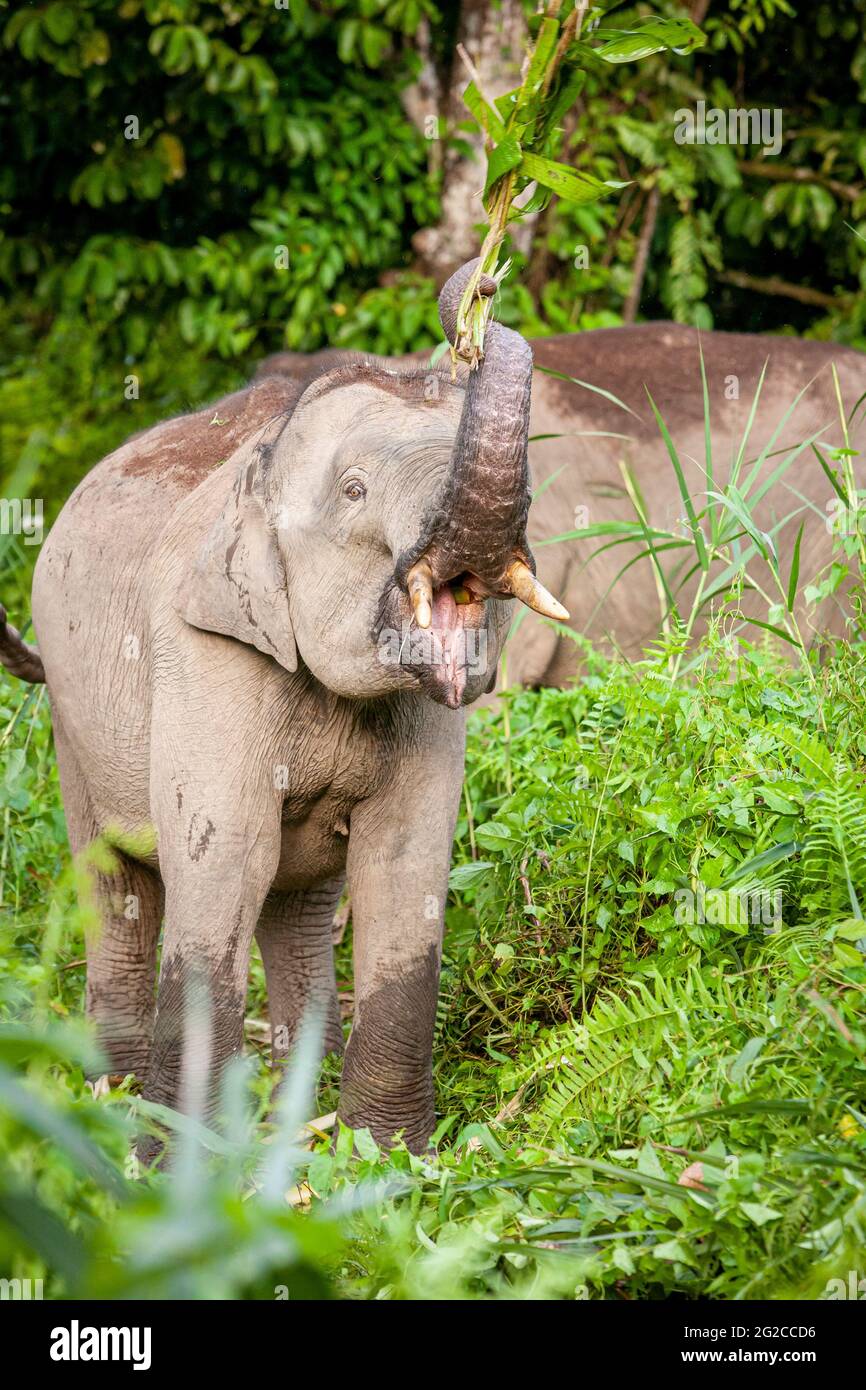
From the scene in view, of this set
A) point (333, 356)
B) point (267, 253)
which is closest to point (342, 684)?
point (333, 356)

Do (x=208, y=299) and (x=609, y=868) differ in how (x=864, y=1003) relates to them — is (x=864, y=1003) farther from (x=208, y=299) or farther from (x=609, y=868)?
(x=208, y=299)

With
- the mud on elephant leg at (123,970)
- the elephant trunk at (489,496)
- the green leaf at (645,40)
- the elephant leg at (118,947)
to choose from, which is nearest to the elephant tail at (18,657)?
the elephant leg at (118,947)

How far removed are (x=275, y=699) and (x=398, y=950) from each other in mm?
605

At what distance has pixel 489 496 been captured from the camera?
3201mm

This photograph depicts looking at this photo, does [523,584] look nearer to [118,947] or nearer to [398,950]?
[398,950]

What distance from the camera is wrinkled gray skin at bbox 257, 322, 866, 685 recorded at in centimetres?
678

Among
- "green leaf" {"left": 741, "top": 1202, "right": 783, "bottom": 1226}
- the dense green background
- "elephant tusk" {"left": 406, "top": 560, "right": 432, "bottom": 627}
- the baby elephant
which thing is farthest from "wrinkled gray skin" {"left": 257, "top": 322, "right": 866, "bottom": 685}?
"green leaf" {"left": 741, "top": 1202, "right": 783, "bottom": 1226}

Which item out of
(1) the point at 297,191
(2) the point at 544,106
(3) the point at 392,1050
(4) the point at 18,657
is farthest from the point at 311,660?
(1) the point at 297,191

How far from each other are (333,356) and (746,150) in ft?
19.3

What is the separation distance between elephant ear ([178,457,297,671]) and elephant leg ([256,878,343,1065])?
1.15m

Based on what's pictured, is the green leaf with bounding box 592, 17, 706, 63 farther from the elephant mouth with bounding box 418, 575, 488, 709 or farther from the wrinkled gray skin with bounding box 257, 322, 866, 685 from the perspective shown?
the wrinkled gray skin with bounding box 257, 322, 866, 685

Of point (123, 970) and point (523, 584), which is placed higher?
point (523, 584)

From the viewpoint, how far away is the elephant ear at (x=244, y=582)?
3.89m

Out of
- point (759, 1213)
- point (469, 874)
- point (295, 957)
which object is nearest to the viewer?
point (759, 1213)
